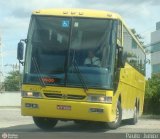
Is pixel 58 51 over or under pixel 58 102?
over

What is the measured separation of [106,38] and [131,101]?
6183 mm

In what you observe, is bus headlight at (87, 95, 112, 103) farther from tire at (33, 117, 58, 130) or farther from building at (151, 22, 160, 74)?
building at (151, 22, 160, 74)

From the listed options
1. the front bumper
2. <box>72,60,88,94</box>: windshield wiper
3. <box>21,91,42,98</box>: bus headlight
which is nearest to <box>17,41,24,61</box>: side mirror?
<box>21,91,42,98</box>: bus headlight

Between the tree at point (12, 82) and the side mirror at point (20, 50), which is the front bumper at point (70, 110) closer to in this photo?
the side mirror at point (20, 50)

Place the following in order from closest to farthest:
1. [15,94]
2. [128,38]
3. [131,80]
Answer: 1. [128,38]
2. [131,80]
3. [15,94]

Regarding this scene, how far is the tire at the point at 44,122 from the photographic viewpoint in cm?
1921

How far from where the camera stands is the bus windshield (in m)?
17.1

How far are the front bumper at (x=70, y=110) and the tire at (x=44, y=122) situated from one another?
174cm

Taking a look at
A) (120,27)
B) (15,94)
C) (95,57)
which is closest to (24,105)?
(95,57)

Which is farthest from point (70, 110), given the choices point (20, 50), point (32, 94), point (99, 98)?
point (20, 50)

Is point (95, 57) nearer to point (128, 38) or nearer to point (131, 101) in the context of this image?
Result: point (128, 38)

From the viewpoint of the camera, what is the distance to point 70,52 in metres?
17.3

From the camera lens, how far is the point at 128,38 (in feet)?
69.1

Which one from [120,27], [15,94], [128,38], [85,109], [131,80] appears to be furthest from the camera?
[15,94]
